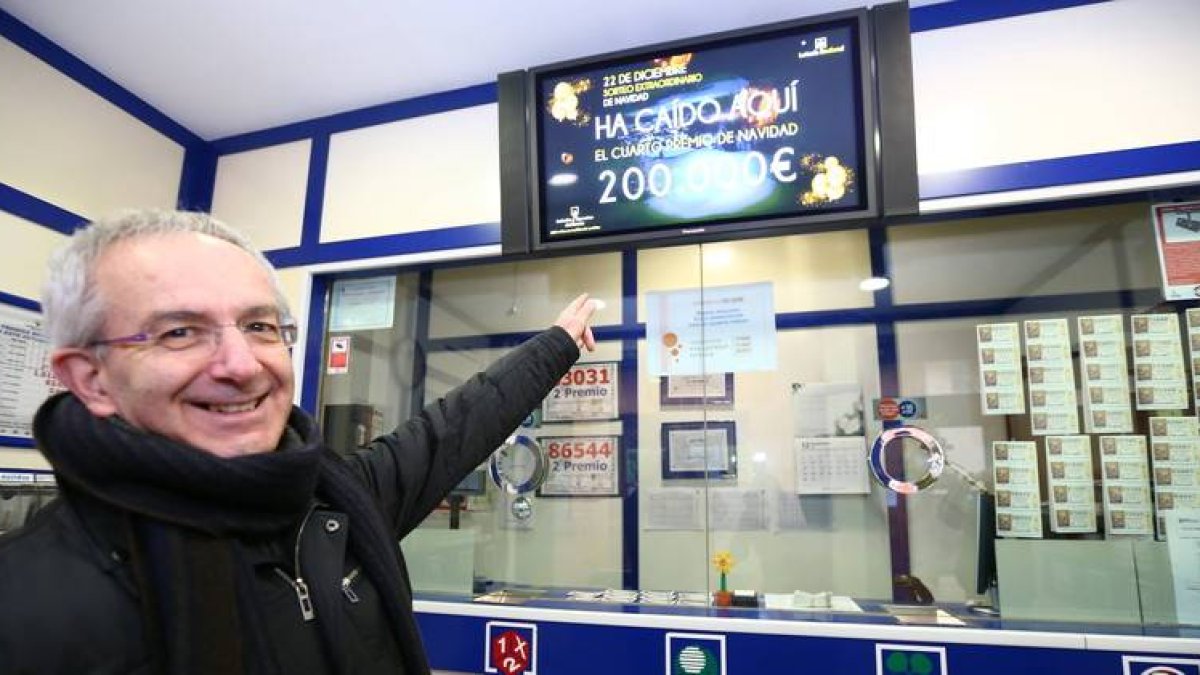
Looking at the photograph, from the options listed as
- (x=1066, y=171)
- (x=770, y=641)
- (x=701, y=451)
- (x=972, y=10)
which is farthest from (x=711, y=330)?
(x=972, y=10)

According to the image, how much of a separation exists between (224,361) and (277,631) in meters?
0.33

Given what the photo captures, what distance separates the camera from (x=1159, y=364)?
2.05m

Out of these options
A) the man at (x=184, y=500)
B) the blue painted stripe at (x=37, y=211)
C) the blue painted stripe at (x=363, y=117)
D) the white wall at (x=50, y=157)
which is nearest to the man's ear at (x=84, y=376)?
the man at (x=184, y=500)

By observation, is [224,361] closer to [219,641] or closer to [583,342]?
[219,641]

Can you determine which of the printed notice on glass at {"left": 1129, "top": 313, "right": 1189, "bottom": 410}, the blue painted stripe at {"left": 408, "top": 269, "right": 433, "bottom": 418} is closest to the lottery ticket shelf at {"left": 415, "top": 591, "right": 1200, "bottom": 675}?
the printed notice on glass at {"left": 1129, "top": 313, "right": 1189, "bottom": 410}

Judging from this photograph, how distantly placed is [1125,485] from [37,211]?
3533 mm

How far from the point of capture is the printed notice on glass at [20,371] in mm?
2250

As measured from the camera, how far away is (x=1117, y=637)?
5.79ft

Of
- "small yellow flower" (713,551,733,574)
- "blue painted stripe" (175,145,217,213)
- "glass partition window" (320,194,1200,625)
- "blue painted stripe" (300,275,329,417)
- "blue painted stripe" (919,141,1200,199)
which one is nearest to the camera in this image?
"blue painted stripe" (919,141,1200,199)

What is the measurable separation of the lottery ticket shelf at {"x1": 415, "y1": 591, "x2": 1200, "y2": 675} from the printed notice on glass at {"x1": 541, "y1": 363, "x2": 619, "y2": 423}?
67cm

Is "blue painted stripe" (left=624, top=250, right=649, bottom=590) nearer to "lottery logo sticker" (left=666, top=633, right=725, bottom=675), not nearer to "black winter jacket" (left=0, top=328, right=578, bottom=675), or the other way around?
"lottery logo sticker" (left=666, top=633, right=725, bottom=675)

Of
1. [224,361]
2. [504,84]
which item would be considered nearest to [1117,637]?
[224,361]

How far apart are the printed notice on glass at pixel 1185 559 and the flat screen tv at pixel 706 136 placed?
3.95 ft

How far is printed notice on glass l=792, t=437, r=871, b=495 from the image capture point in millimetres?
2412
